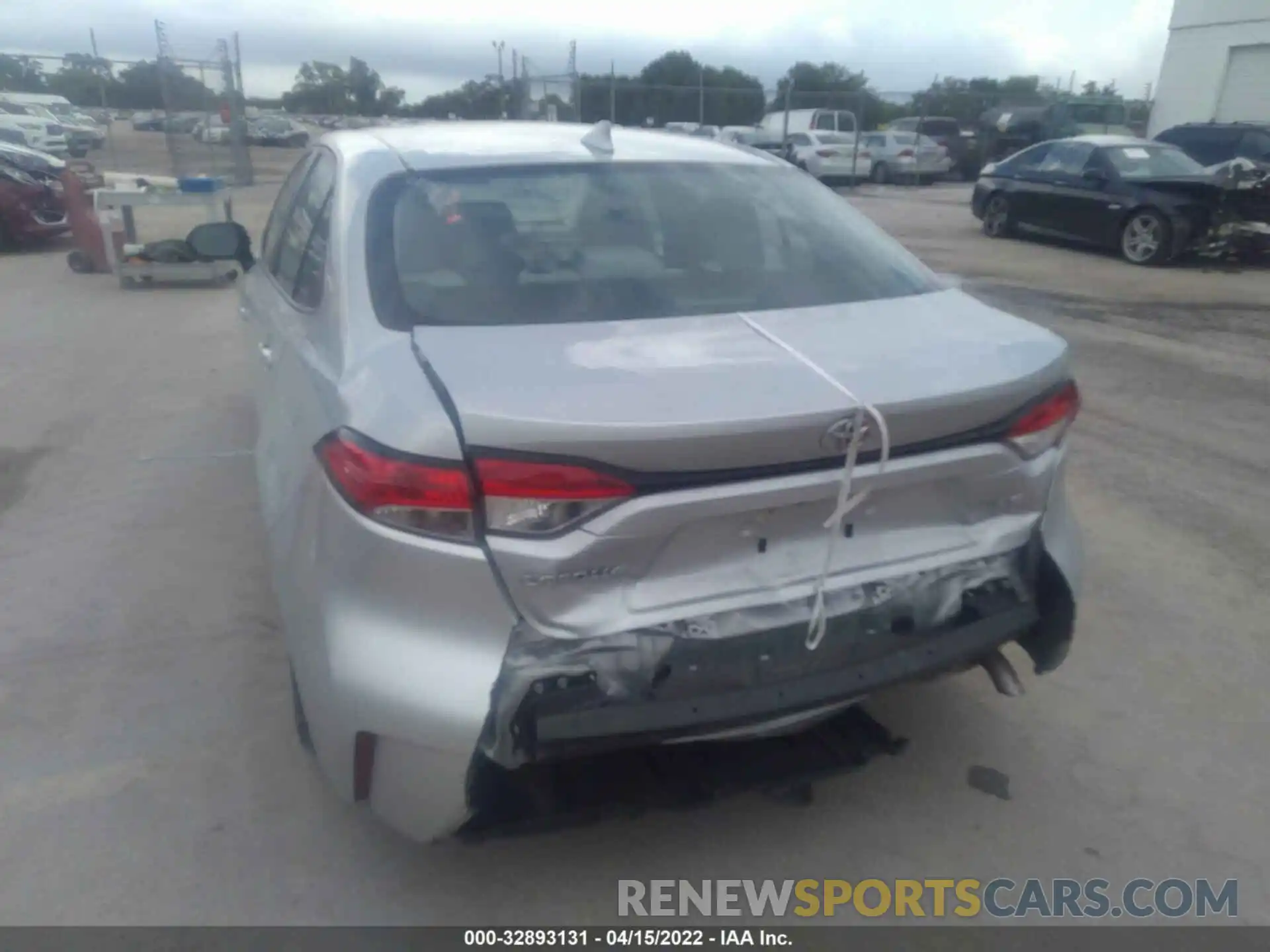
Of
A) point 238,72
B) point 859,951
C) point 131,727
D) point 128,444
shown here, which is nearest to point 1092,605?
point 859,951

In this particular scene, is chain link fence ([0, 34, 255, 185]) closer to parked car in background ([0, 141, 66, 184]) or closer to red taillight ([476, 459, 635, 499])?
parked car in background ([0, 141, 66, 184])

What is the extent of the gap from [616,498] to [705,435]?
216 millimetres

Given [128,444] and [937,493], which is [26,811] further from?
[128,444]

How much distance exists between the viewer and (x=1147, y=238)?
12.1 meters

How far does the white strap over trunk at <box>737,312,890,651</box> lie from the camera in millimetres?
2131

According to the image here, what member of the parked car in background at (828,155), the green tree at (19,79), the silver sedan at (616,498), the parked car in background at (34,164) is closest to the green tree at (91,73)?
the parked car in background at (34,164)

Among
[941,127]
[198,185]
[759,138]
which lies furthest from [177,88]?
[941,127]

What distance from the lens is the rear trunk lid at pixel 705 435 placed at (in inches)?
79.2

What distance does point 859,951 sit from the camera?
236 centimetres

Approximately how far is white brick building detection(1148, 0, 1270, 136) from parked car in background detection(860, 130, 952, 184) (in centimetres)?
494

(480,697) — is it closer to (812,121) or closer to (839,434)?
(839,434)

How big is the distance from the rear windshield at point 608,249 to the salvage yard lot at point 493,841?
1.22m

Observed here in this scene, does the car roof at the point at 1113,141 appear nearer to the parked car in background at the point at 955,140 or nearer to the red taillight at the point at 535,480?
the red taillight at the point at 535,480

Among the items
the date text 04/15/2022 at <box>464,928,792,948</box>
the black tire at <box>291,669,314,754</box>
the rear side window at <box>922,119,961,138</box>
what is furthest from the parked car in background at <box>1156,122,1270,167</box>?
the black tire at <box>291,669,314,754</box>
